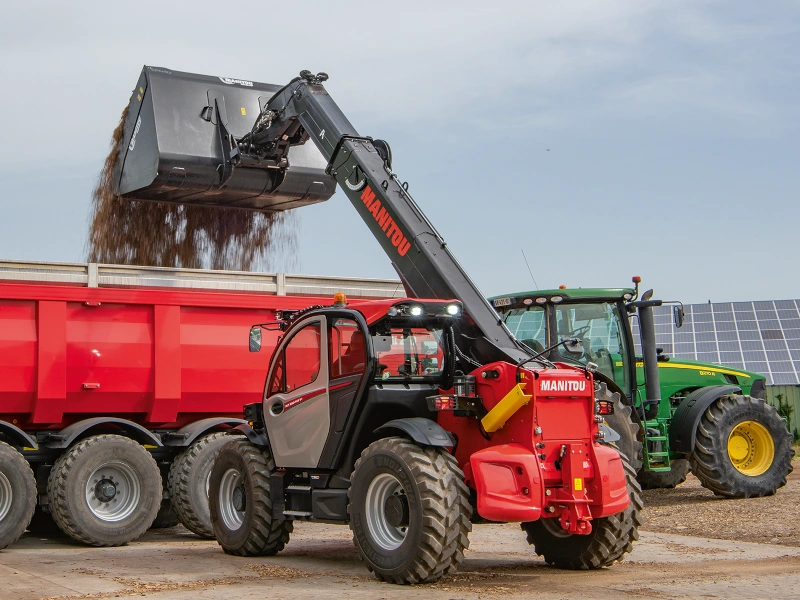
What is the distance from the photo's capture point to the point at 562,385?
7.72 m

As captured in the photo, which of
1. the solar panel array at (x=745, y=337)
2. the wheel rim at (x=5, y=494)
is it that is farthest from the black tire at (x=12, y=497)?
the solar panel array at (x=745, y=337)

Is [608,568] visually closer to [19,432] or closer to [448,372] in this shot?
[448,372]

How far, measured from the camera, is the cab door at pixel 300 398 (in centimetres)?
875

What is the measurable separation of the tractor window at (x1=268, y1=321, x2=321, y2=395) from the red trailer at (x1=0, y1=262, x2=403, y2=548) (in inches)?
57.7

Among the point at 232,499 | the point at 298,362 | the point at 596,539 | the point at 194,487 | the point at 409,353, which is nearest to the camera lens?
the point at 596,539

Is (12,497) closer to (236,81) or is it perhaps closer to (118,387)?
(118,387)

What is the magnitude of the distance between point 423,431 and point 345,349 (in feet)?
4.15

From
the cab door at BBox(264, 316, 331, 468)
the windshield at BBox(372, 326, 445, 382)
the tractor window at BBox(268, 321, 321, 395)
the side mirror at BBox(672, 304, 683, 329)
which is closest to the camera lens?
the windshield at BBox(372, 326, 445, 382)

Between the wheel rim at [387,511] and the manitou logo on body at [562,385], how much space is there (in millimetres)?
1289

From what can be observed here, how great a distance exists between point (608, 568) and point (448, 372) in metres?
2.04

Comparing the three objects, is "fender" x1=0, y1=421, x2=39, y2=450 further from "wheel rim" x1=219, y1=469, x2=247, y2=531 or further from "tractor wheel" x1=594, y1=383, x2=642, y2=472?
"tractor wheel" x1=594, y1=383, x2=642, y2=472

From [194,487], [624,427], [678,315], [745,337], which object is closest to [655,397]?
[678,315]

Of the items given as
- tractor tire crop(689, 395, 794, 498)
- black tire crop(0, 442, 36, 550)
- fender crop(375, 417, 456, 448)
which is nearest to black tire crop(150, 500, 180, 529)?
black tire crop(0, 442, 36, 550)

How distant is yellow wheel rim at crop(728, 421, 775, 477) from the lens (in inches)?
546
